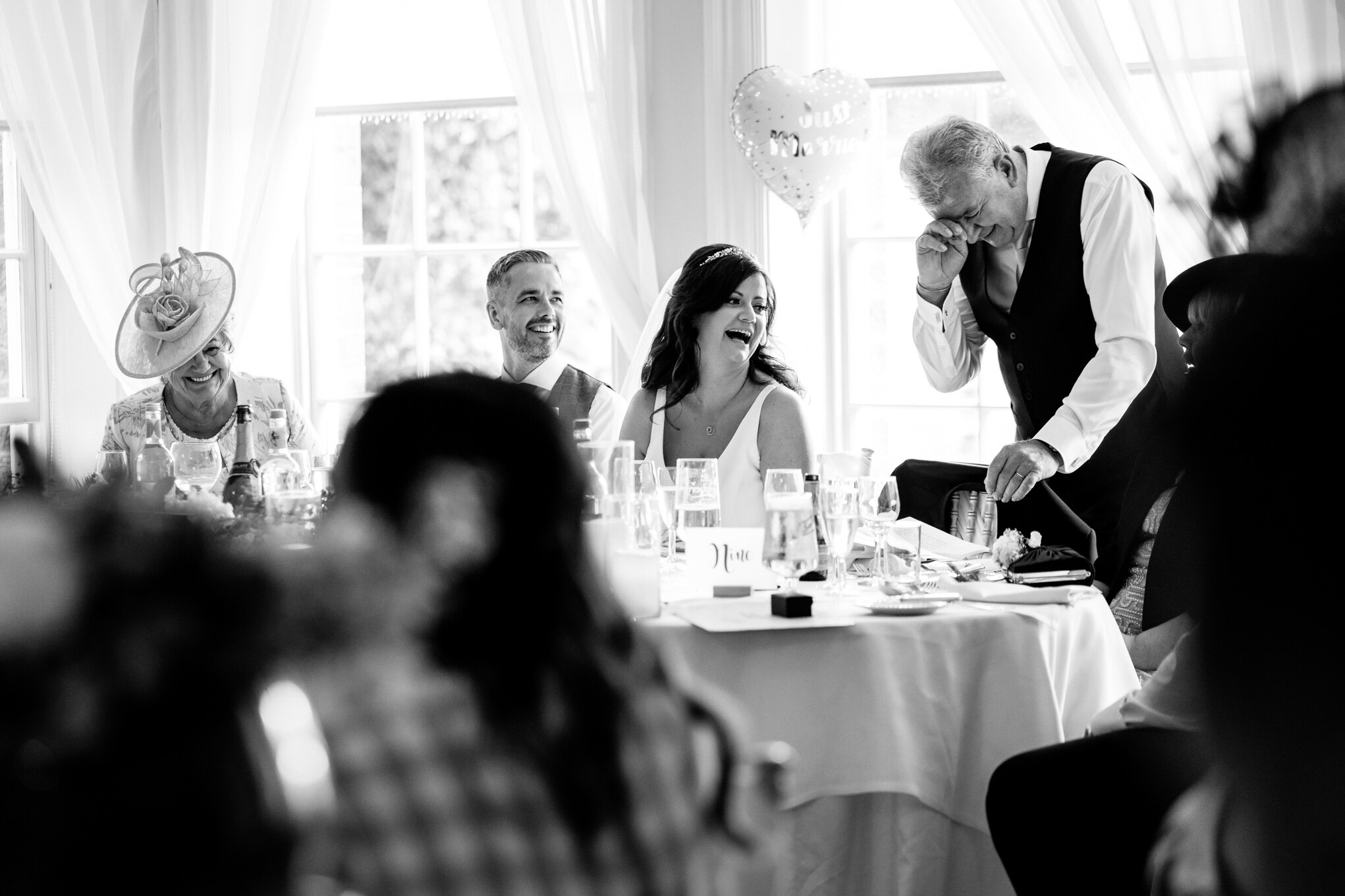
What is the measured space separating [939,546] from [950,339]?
46.5 inches

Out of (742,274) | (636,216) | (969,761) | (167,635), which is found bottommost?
(969,761)

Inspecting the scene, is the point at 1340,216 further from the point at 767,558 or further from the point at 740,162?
the point at 740,162

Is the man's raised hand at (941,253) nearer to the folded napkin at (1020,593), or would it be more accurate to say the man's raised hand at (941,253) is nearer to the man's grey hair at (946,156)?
the man's grey hair at (946,156)

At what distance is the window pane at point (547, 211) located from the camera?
512cm

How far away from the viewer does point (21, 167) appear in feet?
16.6

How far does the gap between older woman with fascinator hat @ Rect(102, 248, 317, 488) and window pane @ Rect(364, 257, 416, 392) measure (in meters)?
1.40

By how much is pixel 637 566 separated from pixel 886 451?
2.82 m

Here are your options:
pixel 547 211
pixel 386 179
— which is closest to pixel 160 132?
pixel 386 179

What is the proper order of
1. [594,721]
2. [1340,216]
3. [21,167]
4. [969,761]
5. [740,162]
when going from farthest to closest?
1. [21,167]
2. [740,162]
3. [969,761]
4. [594,721]
5. [1340,216]

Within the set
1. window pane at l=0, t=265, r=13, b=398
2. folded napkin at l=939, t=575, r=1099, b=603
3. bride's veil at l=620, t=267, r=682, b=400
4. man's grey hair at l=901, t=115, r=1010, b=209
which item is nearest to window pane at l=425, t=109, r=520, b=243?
bride's veil at l=620, t=267, r=682, b=400

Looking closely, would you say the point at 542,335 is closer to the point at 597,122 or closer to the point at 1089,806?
the point at 597,122

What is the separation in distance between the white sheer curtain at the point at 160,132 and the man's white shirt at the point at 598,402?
156 centimetres

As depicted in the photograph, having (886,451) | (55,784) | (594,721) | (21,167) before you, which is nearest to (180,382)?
(21,167)

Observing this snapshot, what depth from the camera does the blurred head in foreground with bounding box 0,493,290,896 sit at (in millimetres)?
599
